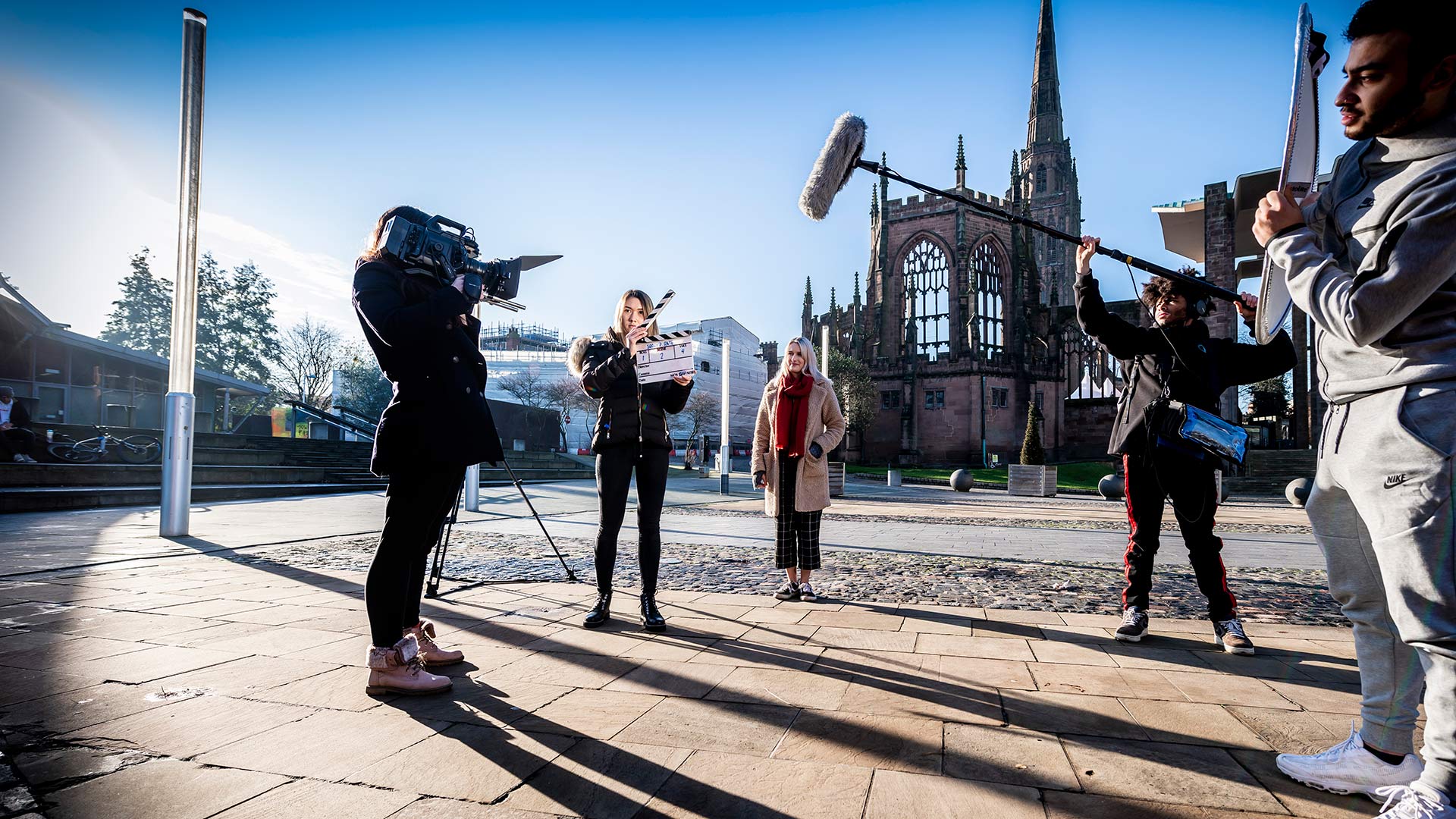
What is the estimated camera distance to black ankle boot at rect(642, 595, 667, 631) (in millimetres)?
3816

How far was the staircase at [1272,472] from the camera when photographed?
20.6 metres

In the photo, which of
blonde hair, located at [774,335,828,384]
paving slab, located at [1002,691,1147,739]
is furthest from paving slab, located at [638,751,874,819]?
blonde hair, located at [774,335,828,384]

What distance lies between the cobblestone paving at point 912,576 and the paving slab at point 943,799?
284 centimetres

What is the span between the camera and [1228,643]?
137 inches

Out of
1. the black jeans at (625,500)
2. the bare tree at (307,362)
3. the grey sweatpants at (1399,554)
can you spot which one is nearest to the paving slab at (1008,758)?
the grey sweatpants at (1399,554)

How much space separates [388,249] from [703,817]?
225cm

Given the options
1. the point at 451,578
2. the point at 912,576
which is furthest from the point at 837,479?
the point at 451,578

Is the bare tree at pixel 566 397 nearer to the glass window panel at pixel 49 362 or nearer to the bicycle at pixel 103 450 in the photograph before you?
the glass window panel at pixel 49 362

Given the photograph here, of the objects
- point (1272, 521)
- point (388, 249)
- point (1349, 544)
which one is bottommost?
point (1272, 521)

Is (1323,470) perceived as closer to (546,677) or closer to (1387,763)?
(1387,763)

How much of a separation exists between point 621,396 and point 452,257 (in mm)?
1405

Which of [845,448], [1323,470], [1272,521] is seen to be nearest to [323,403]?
[845,448]

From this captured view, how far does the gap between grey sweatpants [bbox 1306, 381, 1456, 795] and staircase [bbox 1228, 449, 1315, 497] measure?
72.9 ft

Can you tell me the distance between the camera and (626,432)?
4.08 m
